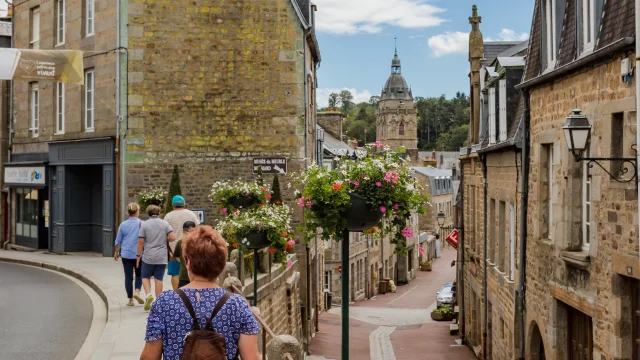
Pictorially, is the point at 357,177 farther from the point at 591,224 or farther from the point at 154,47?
the point at 154,47

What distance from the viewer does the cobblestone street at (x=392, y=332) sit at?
22953 millimetres

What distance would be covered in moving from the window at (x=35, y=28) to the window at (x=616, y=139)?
2009cm

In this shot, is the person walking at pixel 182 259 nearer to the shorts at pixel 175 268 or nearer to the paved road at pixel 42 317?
the shorts at pixel 175 268

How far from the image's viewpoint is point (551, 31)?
12188 millimetres

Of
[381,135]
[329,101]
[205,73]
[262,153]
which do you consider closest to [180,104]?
[205,73]

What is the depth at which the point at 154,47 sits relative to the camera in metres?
20.3

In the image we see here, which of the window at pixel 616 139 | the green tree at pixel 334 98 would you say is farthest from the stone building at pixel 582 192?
the green tree at pixel 334 98

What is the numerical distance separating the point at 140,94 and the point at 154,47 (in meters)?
1.29

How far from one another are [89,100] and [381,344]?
1239 cm

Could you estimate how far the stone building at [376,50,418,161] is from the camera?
103 metres

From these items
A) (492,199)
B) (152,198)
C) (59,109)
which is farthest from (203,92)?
(492,199)

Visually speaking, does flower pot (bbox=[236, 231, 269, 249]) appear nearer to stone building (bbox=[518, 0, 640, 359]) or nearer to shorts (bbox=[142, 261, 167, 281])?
shorts (bbox=[142, 261, 167, 281])

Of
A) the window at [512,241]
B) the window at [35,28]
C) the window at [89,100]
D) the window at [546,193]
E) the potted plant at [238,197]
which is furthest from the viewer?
the window at [35,28]

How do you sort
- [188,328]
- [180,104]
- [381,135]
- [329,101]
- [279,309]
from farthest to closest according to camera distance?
[329,101] → [381,135] → [180,104] → [279,309] → [188,328]
